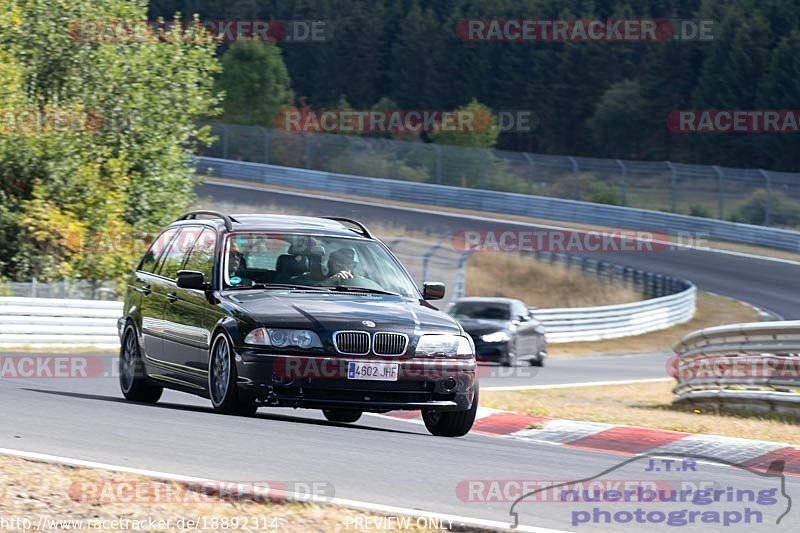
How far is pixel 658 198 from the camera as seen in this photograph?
50125 mm

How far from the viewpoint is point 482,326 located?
2414cm

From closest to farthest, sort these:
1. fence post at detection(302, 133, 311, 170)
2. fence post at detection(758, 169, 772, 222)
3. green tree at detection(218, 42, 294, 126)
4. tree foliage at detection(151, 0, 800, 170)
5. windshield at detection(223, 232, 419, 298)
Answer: windshield at detection(223, 232, 419, 298), fence post at detection(758, 169, 772, 222), fence post at detection(302, 133, 311, 170), tree foliage at detection(151, 0, 800, 170), green tree at detection(218, 42, 294, 126)

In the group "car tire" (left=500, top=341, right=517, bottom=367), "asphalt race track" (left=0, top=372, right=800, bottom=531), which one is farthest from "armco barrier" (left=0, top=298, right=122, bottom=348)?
"asphalt race track" (left=0, top=372, right=800, bottom=531)

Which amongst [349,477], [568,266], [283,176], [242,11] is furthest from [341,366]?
[242,11]

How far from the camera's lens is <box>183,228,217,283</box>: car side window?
10.5m

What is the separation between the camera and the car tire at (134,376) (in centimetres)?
1146

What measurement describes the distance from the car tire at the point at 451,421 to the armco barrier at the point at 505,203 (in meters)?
39.1

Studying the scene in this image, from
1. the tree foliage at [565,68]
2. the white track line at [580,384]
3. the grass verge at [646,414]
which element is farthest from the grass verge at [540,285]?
the tree foliage at [565,68]

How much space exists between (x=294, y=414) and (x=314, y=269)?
1656 millimetres

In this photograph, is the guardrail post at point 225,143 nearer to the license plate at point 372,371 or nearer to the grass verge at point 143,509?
the license plate at point 372,371

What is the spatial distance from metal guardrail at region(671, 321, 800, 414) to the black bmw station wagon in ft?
16.1

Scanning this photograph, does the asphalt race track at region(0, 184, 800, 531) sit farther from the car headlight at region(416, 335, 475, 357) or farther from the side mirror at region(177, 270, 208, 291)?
the side mirror at region(177, 270, 208, 291)

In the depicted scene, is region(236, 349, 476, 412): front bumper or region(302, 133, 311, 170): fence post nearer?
region(236, 349, 476, 412): front bumper

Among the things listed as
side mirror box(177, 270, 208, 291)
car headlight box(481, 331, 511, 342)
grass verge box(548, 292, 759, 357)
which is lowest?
grass verge box(548, 292, 759, 357)
